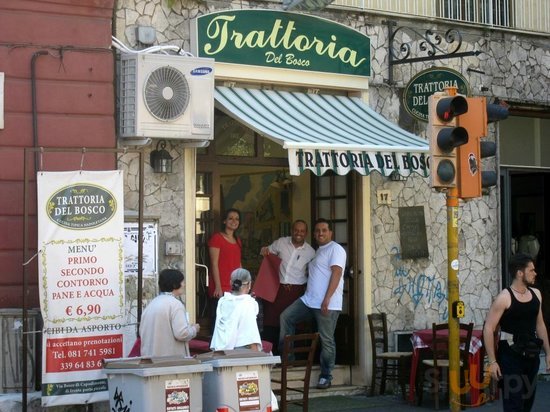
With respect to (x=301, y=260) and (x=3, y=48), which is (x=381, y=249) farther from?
(x=3, y=48)

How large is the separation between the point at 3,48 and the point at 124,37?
1341 mm

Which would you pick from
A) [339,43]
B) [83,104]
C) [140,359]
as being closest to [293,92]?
[339,43]

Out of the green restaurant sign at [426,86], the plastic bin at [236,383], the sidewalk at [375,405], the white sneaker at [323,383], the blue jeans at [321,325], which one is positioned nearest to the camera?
the plastic bin at [236,383]

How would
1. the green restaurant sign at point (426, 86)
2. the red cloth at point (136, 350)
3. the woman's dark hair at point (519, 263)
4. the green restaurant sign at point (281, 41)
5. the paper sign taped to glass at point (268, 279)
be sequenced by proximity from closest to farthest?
the woman's dark hair at point (519, 263), the red cloth at point (136, 350), the green restaurant sign at point (281, 41), the paper sign taped to glass at point (268, 279), the green restaurant sign at point (426, 86)

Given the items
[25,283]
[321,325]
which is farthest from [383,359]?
[25,283]

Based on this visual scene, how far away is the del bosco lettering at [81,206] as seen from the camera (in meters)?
10.5

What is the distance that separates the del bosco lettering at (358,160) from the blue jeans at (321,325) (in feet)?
6.13

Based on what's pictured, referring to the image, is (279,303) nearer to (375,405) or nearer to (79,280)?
(375,405)

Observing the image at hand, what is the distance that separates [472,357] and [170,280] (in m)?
4.44

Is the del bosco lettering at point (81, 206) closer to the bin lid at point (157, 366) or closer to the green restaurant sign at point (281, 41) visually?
the bin lid at point (157, 366)

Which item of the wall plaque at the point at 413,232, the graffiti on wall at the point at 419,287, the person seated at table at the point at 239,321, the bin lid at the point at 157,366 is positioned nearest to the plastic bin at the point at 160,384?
the bin lid at the point at 157,366

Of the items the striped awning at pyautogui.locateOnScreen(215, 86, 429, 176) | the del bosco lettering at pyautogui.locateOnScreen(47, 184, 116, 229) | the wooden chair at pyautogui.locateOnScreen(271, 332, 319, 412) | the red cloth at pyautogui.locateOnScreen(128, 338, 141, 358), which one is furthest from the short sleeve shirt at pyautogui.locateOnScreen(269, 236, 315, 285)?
the red cloth at pyautogui.locateOnScreen(128, 338, 141, 358)

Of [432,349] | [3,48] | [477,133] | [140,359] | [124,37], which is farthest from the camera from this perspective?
[432,349]

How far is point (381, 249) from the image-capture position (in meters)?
13.9
